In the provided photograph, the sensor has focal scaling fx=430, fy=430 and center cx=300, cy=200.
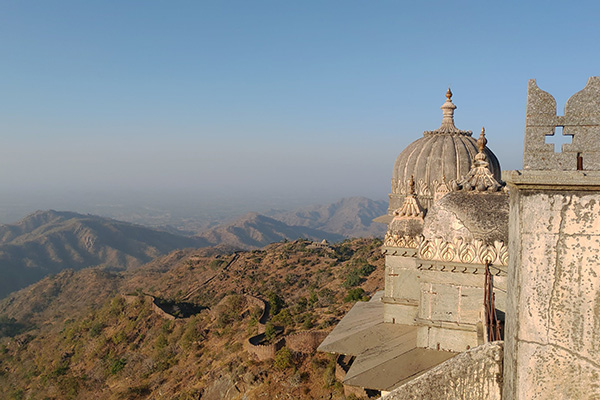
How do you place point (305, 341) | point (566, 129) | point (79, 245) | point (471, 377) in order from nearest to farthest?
point (566, 129) < point (471, 377) < point (305, 341) < point (79, 245)

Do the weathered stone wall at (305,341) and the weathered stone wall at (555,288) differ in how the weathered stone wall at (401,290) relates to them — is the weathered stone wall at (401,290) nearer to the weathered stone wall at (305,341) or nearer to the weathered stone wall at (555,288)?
the weathered stone wall at (555,288)

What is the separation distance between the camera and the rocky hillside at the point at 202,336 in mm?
17141

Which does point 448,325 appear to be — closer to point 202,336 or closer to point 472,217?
point 472,217

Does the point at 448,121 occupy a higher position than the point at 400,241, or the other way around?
the point at 448,121

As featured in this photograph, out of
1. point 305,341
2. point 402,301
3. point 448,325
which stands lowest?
point 305,341

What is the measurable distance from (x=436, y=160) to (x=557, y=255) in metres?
13.7

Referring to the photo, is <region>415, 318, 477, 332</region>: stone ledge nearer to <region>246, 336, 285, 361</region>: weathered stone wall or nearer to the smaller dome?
the smaller dome

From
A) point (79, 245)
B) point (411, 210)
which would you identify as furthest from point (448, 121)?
point (79, 245)

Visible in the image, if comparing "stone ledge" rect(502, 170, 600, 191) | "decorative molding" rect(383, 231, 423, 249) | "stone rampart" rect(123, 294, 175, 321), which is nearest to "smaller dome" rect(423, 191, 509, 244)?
"decorative molding" rect(383, 231, 423, 249)

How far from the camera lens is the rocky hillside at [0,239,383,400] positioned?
56.2ft

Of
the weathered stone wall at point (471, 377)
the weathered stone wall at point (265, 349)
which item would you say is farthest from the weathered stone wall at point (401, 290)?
the weathered stone wall at point (265, 349)

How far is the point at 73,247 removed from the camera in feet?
420

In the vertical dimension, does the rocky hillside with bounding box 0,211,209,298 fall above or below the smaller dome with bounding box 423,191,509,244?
below

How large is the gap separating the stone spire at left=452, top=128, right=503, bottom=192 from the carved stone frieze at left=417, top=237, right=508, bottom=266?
2.76 feet
